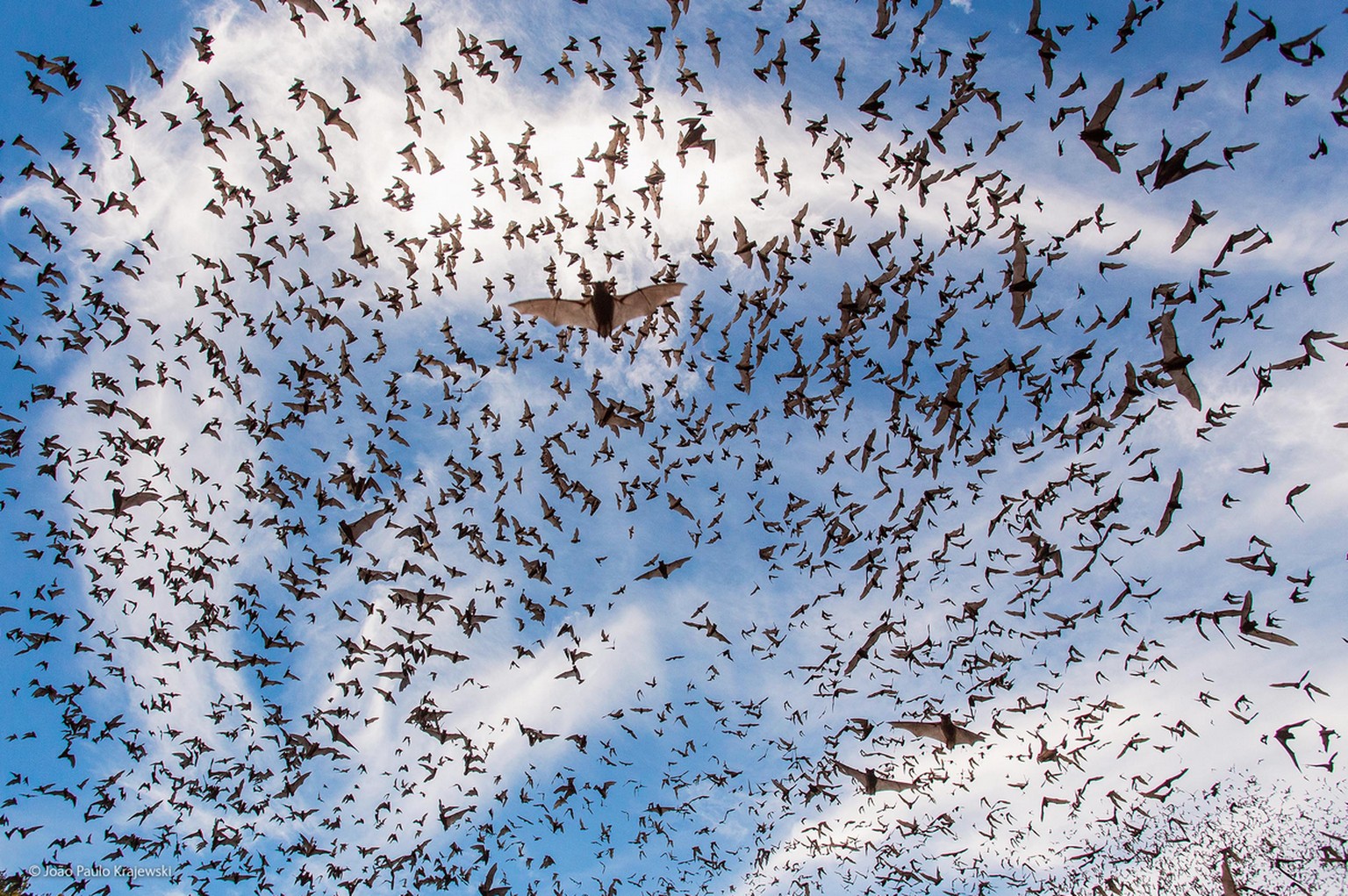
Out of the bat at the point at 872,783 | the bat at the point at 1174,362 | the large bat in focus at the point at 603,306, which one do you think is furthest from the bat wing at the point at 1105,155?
the bat at the point at 872,783

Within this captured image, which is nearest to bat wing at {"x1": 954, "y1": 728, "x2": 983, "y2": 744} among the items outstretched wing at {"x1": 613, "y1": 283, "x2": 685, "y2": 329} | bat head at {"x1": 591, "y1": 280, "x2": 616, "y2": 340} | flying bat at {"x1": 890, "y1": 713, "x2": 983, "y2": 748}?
flying bat at {"x1": 890, "y1": 713, "x2": 983, "y2": 748}

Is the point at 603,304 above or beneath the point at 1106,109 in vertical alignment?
above

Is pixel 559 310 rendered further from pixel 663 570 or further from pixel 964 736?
pixel 964 736

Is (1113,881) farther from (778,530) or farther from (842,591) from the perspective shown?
(778,530)

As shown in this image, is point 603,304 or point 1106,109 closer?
point 1106,109

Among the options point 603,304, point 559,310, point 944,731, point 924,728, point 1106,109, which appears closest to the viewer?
point 1106,109

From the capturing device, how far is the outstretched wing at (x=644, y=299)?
15031 mm

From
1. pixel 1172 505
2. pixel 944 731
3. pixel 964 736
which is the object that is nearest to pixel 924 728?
pixel 944 731

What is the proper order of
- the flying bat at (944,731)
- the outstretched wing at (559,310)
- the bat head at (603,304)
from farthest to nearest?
the flying bat at (944,731) → the outstretched wing at (559,310) → the bat head at (603,304)

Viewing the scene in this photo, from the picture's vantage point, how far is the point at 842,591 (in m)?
20.9

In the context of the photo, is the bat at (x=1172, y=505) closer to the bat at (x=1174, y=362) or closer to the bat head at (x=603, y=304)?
the bat at (x=1174, y=362)

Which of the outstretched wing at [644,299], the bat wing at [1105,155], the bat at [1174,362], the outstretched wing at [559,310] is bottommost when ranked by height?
the bat at [1174,362]

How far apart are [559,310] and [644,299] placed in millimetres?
2366

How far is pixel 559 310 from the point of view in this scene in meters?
15.6
